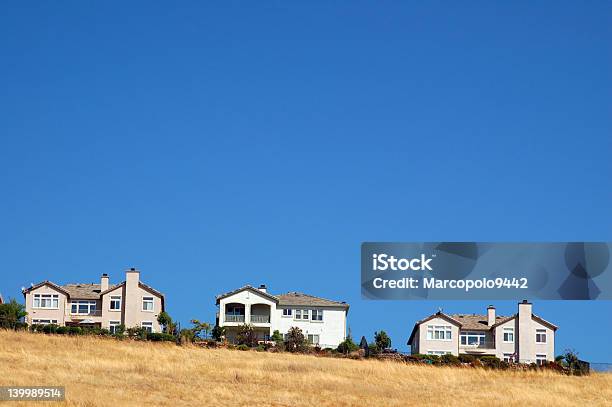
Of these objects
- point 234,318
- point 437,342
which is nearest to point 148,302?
point 234,318

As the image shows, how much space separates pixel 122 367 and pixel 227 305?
46.3m

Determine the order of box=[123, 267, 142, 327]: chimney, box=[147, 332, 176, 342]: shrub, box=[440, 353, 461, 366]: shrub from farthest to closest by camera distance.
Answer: box=[123, 267, 142, 327]: chimney < box=[147, 332, 176, 342]: shrub < box=[440, 353, 461, 366]: shrub

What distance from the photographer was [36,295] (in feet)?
324

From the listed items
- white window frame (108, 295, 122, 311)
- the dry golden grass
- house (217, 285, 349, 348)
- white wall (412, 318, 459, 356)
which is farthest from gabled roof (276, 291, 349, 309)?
the dry golden grass

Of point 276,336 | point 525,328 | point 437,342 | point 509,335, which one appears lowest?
point 437,342

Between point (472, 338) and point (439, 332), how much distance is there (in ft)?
11.8

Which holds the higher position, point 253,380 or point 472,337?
point 472,337

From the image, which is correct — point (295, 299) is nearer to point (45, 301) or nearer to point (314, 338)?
point (314, 338)

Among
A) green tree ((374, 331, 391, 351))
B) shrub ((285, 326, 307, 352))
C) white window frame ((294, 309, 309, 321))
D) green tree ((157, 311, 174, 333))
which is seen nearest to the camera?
shrub ((285, 326, 307, 352))

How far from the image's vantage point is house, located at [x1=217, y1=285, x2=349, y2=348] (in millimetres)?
99000

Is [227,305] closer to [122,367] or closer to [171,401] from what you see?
[122,367]

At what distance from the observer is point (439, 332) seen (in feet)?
329

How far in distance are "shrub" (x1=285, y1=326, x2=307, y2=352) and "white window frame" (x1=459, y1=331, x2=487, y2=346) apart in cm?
1732

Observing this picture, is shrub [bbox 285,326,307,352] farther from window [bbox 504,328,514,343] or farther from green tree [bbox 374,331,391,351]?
window [bbox 504,328,514,343]
